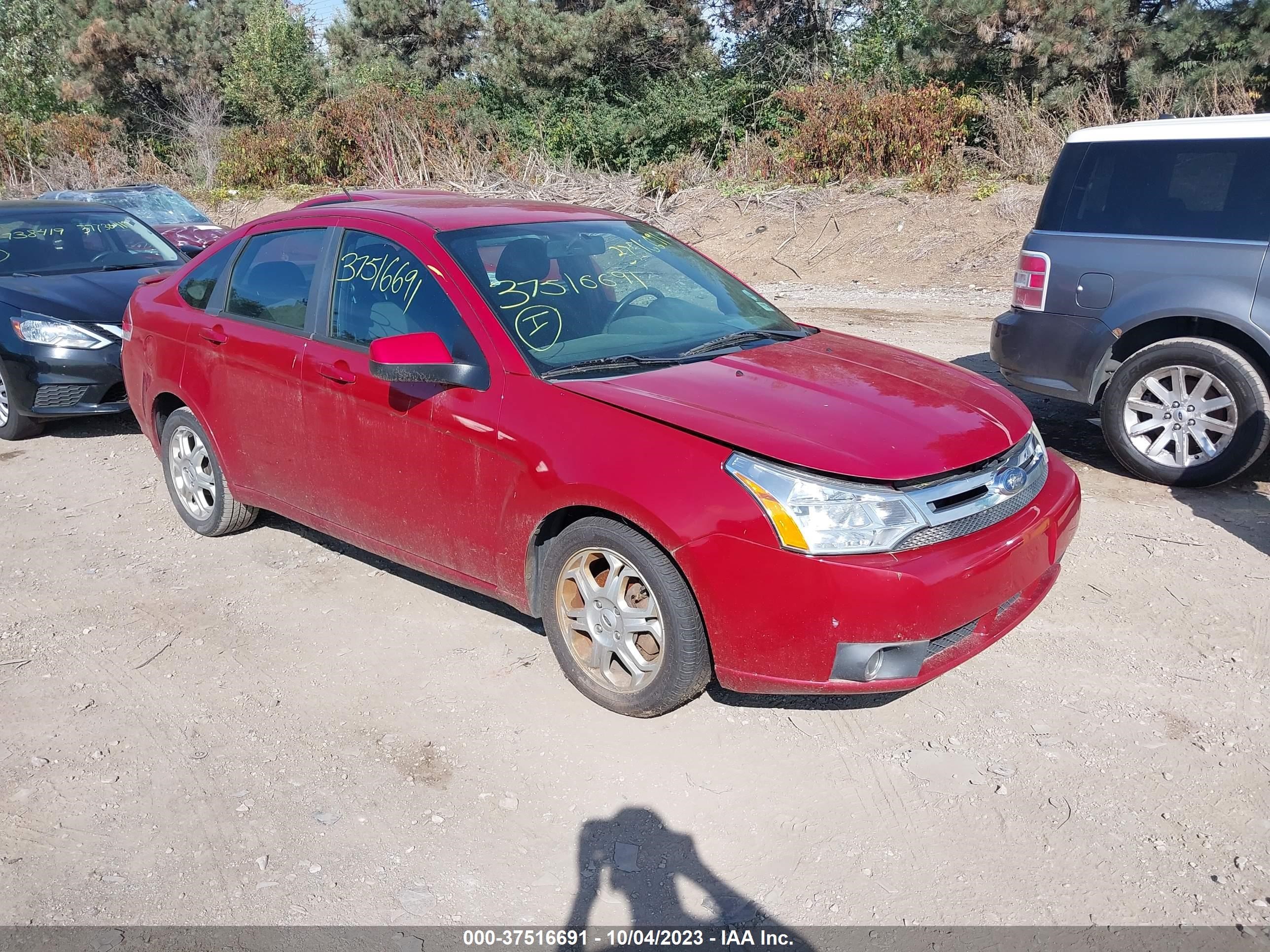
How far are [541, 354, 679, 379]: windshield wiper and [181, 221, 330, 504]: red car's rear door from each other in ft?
4.61

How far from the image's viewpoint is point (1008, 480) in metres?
3.70

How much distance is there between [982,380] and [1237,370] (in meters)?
2.16

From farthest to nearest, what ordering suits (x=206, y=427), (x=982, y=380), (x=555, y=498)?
(x=206, y=427)
(x=982, y=380)
(x=555, y=498)

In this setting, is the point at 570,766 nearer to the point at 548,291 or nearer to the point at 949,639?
the point at 949,639

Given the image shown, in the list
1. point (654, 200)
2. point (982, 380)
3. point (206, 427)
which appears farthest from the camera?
point (654, 200)

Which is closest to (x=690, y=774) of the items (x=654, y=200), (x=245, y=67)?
(x=654, y=200)

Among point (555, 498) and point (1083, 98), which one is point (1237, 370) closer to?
point (555, 498)

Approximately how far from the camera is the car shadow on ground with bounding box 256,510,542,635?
4.70 meters

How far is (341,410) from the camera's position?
4.49 metres

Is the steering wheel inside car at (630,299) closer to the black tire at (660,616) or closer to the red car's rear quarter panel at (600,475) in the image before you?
the red car's rear quarter panel at (600,475)

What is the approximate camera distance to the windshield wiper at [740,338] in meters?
4.21

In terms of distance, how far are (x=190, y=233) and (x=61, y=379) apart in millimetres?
8955

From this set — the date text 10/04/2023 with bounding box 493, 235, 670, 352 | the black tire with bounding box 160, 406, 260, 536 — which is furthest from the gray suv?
the black tire with bounding box 160, 406, 260, 536

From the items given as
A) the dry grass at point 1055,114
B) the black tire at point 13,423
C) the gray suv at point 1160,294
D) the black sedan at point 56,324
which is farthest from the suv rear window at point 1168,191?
the dry grass at point 1055,114
